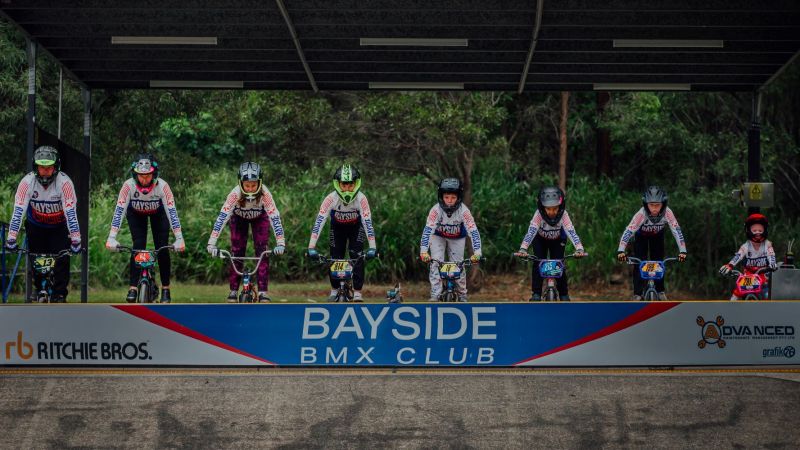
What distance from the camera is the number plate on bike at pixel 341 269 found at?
13.4 m

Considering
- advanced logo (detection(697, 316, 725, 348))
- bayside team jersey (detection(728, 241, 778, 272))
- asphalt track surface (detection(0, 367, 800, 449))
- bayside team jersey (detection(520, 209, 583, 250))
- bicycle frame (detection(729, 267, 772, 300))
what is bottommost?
asphalt track surface (detection(0, 367, 800, 449))

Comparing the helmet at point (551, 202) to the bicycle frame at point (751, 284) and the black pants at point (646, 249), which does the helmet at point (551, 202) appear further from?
the bicycle frame at point (751, 284)

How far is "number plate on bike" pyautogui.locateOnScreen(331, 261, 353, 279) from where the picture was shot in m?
13.4

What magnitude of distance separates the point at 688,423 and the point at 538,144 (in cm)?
1865

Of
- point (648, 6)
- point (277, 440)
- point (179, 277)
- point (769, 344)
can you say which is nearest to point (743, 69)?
point (648, 6)

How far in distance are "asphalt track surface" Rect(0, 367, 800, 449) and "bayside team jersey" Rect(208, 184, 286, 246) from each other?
3.48 m

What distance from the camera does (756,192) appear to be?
1655 centimetres

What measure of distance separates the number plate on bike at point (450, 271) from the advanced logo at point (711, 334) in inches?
172

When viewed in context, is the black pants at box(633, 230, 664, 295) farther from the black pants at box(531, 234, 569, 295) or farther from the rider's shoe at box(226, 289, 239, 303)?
the rider's shoe at box(226, 289, 239, 303)

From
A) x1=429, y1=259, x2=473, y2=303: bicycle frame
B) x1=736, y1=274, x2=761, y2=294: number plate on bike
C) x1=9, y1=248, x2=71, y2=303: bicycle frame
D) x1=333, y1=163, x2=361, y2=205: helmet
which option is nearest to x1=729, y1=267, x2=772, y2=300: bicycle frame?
x1=736, y1=274, x2=761, y2=294: number plate on bike

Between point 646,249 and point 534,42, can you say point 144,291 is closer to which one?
point 534,42

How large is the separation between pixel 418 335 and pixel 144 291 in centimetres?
456

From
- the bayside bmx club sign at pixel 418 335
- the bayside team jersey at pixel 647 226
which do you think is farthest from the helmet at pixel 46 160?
the bayside team jersey at pixel 647 226

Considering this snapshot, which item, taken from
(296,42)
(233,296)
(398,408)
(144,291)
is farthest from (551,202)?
(144,291)
